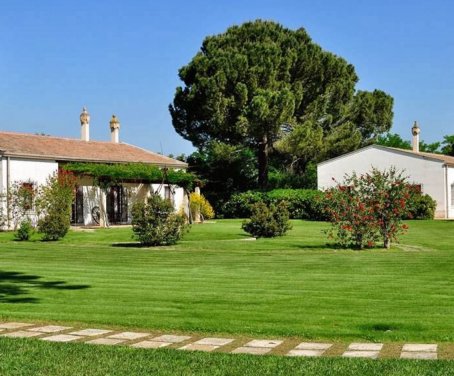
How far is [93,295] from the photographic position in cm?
1039

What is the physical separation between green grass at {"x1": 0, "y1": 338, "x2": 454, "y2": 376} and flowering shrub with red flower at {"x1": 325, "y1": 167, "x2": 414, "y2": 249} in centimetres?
1316

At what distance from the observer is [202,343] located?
694 cm

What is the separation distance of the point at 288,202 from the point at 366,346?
108 ft

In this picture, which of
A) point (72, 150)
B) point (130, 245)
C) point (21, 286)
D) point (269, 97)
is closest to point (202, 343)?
point (21, 286)

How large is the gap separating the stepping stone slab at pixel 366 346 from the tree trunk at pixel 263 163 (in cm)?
3669

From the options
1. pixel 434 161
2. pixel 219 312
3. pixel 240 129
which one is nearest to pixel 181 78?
pixel 240 129

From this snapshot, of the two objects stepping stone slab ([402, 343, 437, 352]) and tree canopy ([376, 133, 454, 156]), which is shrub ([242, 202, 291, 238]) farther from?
tree canopy ([376, 133, 454, 156])

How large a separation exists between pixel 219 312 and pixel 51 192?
21970mm

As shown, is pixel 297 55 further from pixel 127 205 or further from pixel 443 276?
pixel 443 276

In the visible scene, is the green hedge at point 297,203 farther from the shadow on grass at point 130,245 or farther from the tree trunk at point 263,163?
the shadow on grass at point 130,245

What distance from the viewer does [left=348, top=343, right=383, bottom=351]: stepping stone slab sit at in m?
6.60

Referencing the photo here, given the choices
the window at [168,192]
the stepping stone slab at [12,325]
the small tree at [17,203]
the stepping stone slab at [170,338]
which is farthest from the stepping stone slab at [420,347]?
the window at [168,192]

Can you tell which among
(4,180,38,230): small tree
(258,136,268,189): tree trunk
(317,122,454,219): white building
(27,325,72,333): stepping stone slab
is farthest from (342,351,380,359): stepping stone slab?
Result: (258,136,268,189): tree trunk

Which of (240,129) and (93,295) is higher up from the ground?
(240,129)
